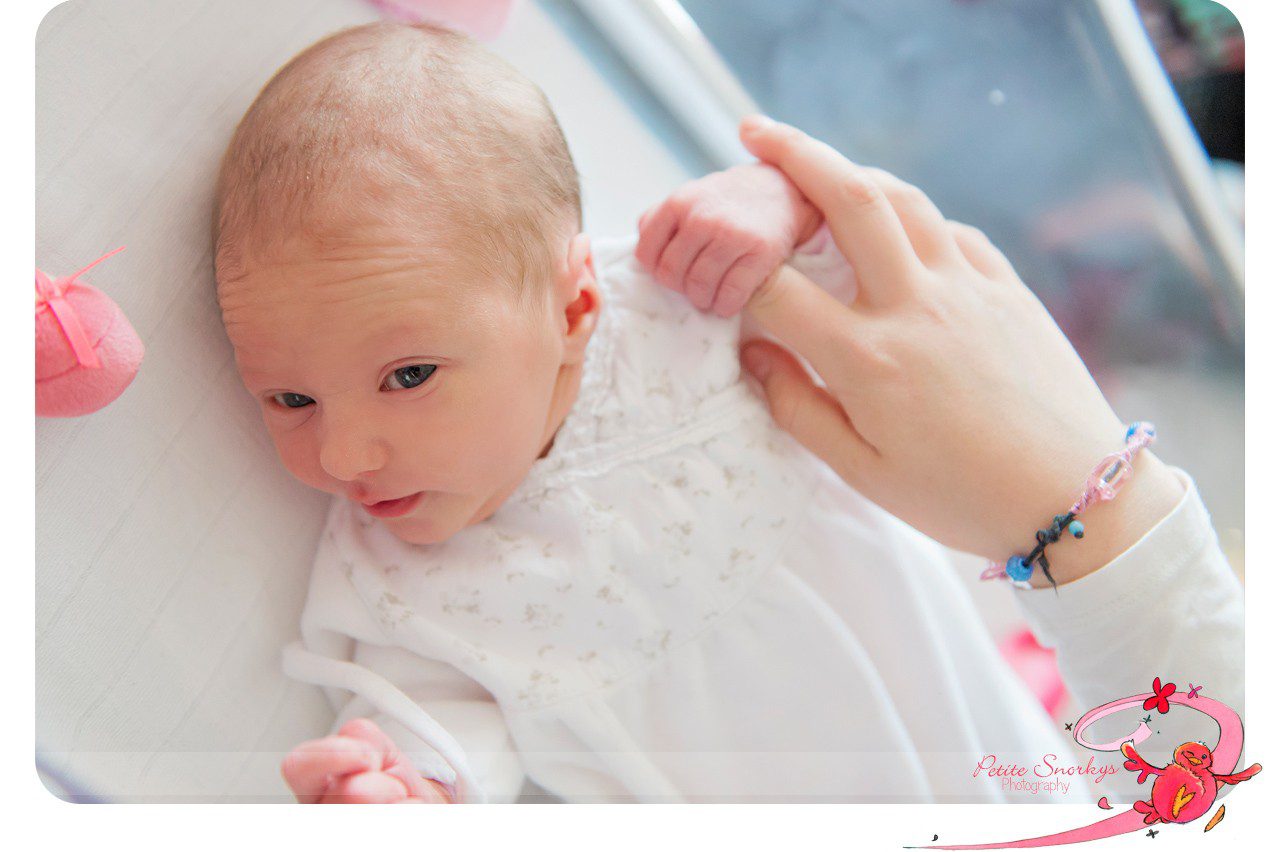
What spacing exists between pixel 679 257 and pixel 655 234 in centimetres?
3

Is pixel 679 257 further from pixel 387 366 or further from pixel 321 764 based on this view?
pixel 321 764

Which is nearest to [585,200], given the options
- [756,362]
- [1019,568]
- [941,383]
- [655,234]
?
[655,234]

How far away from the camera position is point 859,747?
30.0 inches

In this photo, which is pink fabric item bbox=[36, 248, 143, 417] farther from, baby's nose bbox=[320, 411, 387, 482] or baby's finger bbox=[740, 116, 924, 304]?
baby's finger bbox=[740, 116, 924, 304]

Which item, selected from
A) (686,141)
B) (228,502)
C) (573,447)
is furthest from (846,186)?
(228,502)

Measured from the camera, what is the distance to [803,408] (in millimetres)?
771

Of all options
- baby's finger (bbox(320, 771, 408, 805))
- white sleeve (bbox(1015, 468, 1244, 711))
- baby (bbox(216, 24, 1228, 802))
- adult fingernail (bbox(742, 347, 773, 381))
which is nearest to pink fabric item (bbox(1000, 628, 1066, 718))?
baby (bbox(216, 24, 1228, 802))

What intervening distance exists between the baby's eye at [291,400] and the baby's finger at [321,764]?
23 cm

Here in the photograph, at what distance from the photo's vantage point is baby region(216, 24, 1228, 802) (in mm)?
632

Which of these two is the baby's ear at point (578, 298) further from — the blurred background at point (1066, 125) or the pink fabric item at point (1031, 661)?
the pink fabric item at point (1031, 661)

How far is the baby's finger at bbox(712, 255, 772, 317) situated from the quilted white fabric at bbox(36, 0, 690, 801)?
14cm

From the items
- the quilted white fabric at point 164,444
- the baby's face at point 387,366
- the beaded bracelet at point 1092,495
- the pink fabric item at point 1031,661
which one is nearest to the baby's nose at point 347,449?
the baby's face at point 387,366

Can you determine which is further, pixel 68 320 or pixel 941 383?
pixel 941 383
